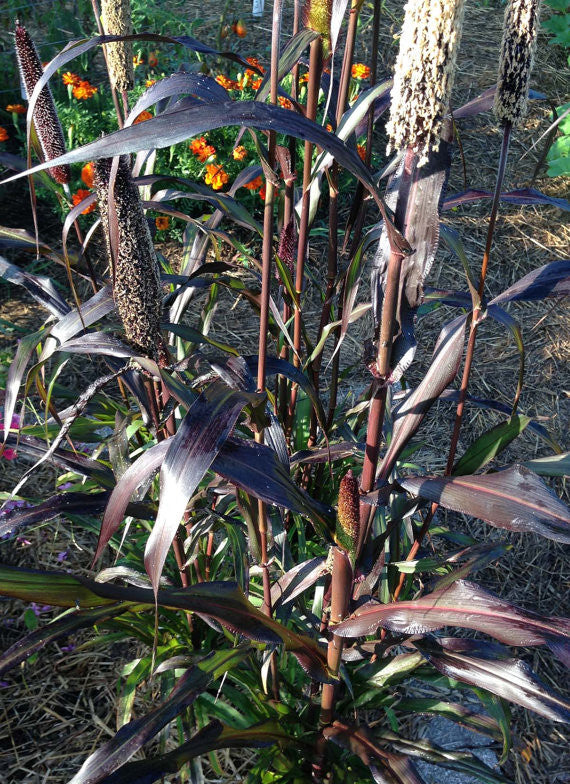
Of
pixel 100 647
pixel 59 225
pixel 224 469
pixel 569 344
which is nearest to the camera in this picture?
pixel 224 469

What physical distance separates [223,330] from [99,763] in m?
2.04

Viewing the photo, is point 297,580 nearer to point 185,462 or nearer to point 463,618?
point 463,618

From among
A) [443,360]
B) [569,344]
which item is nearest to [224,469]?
[443,360]

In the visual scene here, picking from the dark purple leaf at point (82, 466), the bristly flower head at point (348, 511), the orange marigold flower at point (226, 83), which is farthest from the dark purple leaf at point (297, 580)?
the orange marigold flower at point (226, 83)

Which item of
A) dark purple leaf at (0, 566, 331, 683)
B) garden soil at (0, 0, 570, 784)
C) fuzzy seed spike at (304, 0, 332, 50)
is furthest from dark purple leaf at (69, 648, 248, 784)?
fuzzy seed spike at (304, 0, 332, 50)

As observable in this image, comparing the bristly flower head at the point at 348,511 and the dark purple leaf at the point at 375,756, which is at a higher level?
the bristly flower head at the point at 348,511

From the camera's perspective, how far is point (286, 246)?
154cm

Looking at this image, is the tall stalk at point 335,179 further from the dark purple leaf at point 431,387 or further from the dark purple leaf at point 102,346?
the dark purple leaf at point 102,346

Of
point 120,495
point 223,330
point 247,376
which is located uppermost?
point 247,376

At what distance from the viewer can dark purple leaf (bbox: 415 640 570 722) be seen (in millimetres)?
1183

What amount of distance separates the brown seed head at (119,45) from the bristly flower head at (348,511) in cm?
91

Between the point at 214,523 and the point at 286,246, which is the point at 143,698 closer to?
the point at 214,523

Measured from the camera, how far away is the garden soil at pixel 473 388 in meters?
1.77

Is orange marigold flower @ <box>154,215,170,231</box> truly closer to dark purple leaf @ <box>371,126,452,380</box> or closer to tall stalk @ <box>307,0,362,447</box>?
tall stalk @ <box>307,0,362,447</box>
